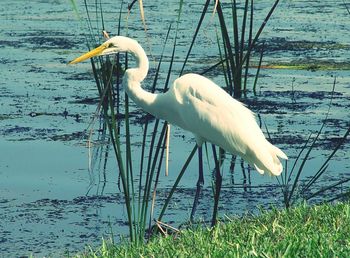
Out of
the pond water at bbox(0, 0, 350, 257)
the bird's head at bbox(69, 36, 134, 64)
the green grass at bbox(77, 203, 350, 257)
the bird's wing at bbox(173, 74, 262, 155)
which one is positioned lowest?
the pond water at bbox(0, 0, 350, 257)

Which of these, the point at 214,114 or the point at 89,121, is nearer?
the point at 214,114

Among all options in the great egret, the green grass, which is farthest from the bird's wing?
the green grass

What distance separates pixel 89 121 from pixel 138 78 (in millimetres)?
2853

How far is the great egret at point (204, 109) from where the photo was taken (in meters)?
5.73

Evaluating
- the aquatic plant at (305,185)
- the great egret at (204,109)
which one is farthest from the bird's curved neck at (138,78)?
the aquatic plant at (305,185)

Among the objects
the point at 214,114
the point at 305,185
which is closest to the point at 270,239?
the point at 214,114

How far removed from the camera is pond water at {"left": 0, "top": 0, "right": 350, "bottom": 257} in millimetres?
6465

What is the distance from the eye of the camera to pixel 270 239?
435 cm

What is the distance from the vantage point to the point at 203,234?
4715 millimetres

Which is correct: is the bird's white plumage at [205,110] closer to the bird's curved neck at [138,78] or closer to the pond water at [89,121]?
the bird's curved neck at [138,78]

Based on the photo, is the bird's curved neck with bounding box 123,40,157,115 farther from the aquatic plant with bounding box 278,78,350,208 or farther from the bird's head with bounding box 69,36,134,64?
the aquatic plant with bounding box 278,78,350,208

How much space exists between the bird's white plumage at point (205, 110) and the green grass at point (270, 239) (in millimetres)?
615

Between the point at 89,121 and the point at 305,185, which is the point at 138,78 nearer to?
the point at 305,185

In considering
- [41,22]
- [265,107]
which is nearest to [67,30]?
[41,22]
